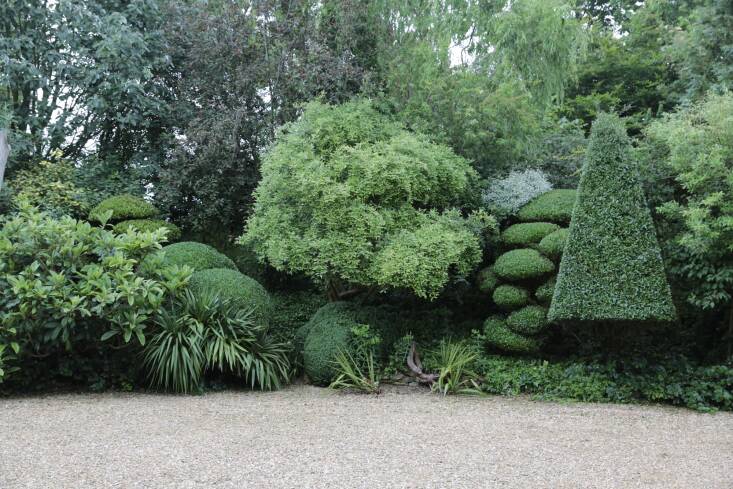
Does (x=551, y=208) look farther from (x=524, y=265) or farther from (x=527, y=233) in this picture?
(x=524, y=265)

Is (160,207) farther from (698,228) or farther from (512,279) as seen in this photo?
(698,228)

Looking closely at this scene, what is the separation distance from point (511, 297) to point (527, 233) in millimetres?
996

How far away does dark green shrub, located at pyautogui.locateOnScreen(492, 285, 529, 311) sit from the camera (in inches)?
337

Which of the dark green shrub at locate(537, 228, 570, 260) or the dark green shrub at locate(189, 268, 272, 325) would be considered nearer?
the dark green shrub at locate(189, 268, 272, 325)

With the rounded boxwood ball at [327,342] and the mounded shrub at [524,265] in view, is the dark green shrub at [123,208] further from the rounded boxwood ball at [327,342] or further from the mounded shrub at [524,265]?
the mounded shrub at [524,265]

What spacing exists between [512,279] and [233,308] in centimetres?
377

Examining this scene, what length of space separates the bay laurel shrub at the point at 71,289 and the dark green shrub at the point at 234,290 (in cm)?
41

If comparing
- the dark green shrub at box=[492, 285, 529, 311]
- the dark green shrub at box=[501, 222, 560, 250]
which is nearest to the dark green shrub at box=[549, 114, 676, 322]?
the dark green shrub at box=[492, 285, 529, 311]

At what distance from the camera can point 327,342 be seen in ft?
28.0

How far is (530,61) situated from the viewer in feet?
34.5

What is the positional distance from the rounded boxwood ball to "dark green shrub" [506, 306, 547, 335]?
2163 mm

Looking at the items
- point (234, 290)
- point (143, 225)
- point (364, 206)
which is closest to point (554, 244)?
point (364, 206)

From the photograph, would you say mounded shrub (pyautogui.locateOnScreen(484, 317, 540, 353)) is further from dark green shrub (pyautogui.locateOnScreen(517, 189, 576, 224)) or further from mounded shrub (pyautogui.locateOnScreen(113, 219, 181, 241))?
mounded shrub (pyautogui.locateOnScreen(113, 219, 181, 241))

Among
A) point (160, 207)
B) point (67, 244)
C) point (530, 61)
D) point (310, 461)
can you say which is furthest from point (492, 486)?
point (160, 207)
